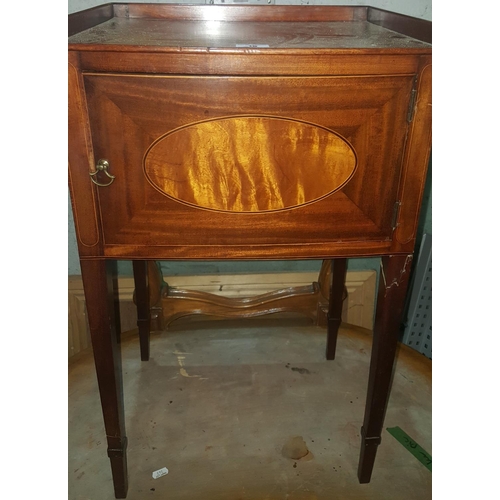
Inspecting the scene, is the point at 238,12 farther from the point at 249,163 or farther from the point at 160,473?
the point at 160,473

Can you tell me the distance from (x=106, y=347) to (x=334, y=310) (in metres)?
0.70

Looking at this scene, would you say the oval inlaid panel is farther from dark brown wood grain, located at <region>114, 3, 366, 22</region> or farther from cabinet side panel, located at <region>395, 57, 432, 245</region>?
dark brown wood grain, located at <region>114, 3, 366, 22</region>

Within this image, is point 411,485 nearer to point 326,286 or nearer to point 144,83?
point 326,286

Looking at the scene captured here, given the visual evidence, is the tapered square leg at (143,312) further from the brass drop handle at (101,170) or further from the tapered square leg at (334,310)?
the brass drop handle at (101,170)

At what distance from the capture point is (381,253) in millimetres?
839

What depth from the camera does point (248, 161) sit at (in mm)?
731

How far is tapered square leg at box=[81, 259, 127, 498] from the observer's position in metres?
0.83

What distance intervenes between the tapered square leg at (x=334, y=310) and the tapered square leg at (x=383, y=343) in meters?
0.39

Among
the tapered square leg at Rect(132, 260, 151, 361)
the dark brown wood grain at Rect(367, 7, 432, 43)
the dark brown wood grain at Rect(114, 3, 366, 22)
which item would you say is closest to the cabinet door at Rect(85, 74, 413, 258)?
the dark brown wood grain at Rect(367, 7, 432, 43)

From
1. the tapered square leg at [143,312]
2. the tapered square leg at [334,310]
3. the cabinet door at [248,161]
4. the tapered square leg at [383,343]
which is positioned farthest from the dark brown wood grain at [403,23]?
the tapered square leg at [143,312]

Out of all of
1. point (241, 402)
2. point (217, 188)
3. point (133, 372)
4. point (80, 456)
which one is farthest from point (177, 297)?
point (217, 188)

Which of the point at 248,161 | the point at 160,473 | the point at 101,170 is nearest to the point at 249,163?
the point at 248,161

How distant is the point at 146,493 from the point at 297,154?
0.75m

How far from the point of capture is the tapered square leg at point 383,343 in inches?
34.1
